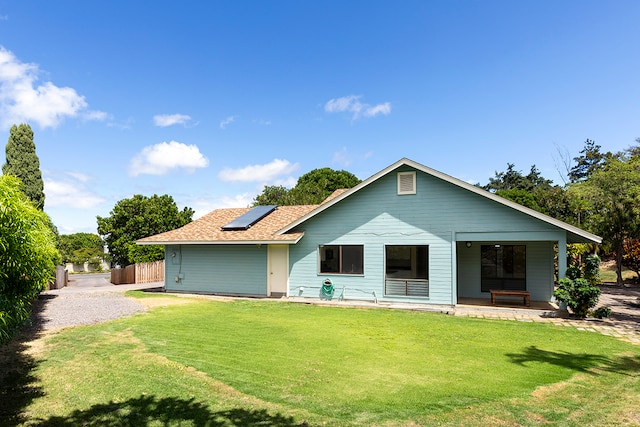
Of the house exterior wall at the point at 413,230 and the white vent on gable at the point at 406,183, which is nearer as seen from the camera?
the house exterior wall at the point at 413,230

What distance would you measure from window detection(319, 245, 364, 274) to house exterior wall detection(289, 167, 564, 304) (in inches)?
12.1

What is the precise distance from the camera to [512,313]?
12.7 m

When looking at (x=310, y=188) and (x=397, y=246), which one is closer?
(x=397, y=246)

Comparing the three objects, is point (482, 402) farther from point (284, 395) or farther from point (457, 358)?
point (284, 395)

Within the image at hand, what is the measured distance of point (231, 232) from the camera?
17578 mm

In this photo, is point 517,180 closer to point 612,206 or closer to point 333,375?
point 612,206

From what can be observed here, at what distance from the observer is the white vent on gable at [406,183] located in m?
14.5

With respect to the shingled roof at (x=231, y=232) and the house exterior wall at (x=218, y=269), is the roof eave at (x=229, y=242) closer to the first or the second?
the shingled roof at (x=231, y=232)

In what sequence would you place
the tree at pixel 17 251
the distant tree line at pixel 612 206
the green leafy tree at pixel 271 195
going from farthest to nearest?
the green leafy tree at pixel 271 195 < the distant tree line at pixel 612 206 < the tree at pixel 17 251

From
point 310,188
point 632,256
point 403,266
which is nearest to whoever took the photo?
point 403,266

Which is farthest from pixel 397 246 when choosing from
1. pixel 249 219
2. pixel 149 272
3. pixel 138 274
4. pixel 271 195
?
pixel 271 195

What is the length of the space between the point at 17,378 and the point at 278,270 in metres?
11.2

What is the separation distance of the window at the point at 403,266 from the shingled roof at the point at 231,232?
13.8 feet

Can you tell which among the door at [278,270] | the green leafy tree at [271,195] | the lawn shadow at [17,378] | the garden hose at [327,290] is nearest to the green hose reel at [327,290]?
the garden hose at [327,290]
